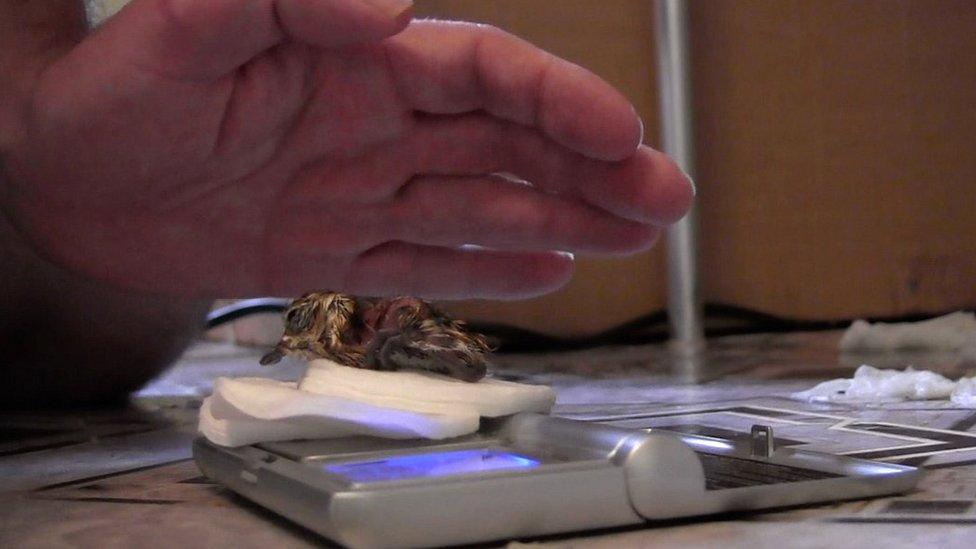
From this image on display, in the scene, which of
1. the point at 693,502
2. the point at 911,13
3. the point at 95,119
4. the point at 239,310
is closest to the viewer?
the point at 693,502

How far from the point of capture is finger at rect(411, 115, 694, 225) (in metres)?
0.57

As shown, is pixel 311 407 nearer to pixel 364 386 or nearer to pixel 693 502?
pixel 364 386

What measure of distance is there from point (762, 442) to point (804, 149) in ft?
3.37

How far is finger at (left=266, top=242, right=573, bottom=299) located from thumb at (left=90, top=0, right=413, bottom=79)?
6.5 inches

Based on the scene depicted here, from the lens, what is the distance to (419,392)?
0.58 metres

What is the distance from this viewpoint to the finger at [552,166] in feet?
1.87

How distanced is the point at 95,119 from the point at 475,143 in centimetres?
18

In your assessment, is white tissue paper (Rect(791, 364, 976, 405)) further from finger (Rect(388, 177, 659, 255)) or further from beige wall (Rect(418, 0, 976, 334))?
beige wall (Rect(418, 0, 976, 334))

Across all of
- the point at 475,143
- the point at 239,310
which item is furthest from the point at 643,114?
the point at 475,143

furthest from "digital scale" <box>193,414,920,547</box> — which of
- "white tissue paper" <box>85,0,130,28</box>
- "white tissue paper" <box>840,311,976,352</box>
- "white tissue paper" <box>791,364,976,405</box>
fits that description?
"white tissue paper" <box>840,311,976,352</box>

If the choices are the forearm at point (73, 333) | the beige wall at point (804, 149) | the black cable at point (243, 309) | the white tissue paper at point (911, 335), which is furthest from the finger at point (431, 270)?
the black cable at point (243, 309)

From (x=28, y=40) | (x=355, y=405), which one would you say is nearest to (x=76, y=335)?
(x=28, y=40)

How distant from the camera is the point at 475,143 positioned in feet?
2.08

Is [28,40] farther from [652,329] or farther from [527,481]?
[652,329]
